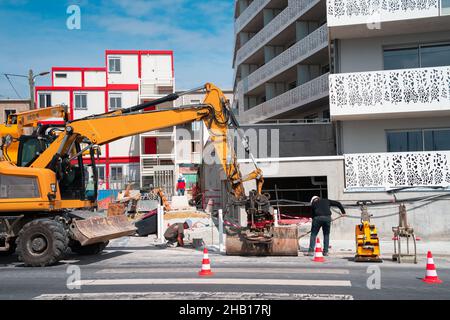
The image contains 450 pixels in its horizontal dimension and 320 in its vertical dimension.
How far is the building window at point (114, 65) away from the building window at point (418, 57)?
110 feet

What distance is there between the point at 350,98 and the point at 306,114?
9770 mm

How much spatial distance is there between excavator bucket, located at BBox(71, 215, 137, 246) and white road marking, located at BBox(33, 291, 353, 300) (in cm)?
359

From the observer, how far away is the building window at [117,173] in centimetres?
4712

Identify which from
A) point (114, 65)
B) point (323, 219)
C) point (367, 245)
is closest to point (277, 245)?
point (323, 219)

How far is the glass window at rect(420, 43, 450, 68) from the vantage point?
64.7 ft

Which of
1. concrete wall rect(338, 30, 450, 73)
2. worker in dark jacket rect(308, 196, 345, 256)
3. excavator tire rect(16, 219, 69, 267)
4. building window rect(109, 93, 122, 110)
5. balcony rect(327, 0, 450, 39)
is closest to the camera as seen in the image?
excavator tire rect(16, 219, 69, 267)

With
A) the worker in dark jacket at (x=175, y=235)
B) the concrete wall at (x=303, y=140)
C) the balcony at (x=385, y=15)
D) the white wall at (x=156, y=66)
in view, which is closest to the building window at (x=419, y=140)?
the balcony at (x=385, y=15)

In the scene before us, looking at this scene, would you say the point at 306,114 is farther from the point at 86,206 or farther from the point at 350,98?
the point at 86,206

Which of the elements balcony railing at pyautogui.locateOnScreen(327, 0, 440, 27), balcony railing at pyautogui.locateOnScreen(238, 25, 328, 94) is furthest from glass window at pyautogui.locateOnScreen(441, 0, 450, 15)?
balcony railing at pyautogui.locateOnScreen(238, 25, 328, 94)

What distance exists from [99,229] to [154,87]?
35.3m

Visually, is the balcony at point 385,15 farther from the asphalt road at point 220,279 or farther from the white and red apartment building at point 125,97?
the white and red apartment building at point 125,97

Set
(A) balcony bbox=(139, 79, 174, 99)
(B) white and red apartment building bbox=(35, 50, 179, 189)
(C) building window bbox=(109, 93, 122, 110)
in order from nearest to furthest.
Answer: (B) white and red apartment building bbox=(35, 50, 179, 189), (A) balcony bbox=(139, 79, 174, 99), (C) building window bbox=(109, 93, 122, 110)

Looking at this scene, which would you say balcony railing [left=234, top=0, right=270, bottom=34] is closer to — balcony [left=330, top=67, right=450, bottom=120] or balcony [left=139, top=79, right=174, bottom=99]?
balcony [left=139, top=79, right=174, bottom=99]
